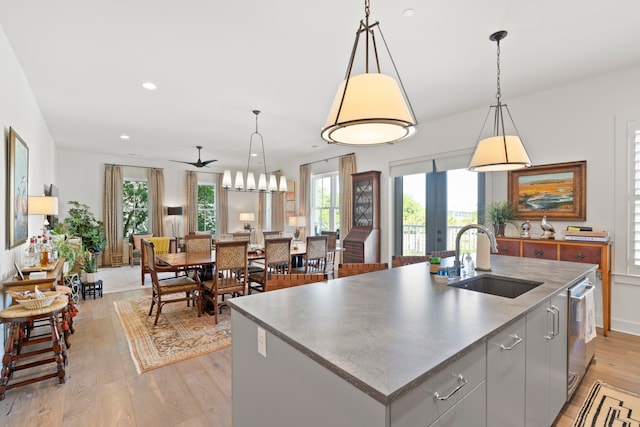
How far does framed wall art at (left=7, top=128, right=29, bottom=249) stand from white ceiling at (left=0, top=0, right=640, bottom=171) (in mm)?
893

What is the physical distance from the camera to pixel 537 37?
2.68 meters

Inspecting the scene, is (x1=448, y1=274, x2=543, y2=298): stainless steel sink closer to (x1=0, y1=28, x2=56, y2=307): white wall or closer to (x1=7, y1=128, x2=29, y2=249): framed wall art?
(x1=0, y1=28, x2=56, y2=307): white wall

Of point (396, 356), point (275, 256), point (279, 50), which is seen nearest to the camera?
point (396, 356)

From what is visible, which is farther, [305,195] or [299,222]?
[305,195]

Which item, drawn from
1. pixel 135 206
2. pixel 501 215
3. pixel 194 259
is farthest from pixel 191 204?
pixel 501 215

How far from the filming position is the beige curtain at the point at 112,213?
7.76 meters

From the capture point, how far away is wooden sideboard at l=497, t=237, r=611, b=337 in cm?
317

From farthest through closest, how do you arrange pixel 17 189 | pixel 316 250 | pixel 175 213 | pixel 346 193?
1. pixel 175 213
2. pixel 346 193
3. pixel 316 250
4. pixel 17 189

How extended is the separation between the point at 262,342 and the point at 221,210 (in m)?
8.75

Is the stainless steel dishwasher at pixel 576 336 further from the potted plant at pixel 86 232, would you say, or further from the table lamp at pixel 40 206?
the potted plant at pixel 86 232

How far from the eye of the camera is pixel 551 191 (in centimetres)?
381

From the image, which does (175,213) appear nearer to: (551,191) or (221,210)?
(221,210)

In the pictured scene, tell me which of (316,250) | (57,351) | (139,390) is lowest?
(139,390)

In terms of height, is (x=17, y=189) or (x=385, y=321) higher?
(x=17, y=189)
